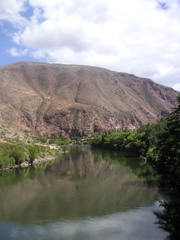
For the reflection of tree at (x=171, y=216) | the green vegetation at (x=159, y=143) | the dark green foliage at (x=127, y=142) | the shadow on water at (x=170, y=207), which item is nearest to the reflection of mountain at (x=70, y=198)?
the shadow on water at (x=170, y=207)

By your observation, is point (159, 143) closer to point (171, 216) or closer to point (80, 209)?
point (171, 216)

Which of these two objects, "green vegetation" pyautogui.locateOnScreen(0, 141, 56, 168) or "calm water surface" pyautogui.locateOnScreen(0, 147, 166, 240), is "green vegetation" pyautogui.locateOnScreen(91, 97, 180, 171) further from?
"green vegetation" pyautogui.locateOnScreen(0, 141, 56, 168)

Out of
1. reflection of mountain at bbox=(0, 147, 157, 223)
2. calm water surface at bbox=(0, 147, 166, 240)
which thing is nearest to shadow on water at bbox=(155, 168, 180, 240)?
calm water surface at bbox=(0, 147, 166, 240)

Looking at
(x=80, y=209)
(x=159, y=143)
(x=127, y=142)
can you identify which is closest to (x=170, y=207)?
(x=80, y=209)

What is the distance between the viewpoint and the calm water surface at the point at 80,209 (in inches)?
808

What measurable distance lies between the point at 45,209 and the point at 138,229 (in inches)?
436

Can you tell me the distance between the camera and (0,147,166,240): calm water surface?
2053 centimetres

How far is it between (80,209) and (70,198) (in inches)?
189

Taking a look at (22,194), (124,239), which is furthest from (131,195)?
Answer: (22,194)

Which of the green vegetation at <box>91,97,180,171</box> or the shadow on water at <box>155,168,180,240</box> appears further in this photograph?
the green vegetation at <box>91,97,180,171</box>

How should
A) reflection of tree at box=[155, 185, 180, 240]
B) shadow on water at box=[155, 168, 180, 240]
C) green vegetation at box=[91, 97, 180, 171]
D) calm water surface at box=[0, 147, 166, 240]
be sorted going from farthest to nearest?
1. green vegetation at box=[91, 97, 180, 171]
2. shadow on water at box=[155, 168, 180, 240]
3. calm water surface at box=[0, 147, 166, 240]
4. reflection of tree at box=[155, 185, 180, 240]

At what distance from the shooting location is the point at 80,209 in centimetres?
2697

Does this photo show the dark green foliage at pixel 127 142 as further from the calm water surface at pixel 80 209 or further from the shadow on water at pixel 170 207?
the shadow on water at pixel 170 207

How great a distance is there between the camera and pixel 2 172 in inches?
2053
